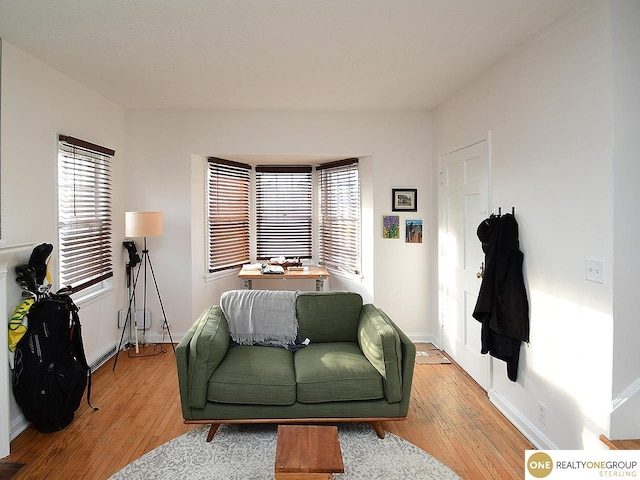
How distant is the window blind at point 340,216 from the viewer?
526 cm

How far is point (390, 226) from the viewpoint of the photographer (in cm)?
→ 496

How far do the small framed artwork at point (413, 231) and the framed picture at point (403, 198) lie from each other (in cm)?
18

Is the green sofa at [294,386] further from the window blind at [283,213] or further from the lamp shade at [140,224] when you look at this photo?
the window blind at [283,213]

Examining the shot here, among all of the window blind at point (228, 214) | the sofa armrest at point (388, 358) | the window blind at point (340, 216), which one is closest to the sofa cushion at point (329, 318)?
the sofa armrest at point (388, 358)

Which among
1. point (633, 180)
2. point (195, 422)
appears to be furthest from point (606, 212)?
point (195, 422)

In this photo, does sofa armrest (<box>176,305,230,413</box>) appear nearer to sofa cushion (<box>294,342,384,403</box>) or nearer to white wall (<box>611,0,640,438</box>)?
sofa cushion (<box>294,342,384,403</box>)

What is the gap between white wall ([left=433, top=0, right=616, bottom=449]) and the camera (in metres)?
2.27

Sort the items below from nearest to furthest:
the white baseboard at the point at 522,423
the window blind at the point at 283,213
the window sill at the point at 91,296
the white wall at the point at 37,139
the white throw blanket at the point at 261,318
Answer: the white baseboard at the point at 522,423, the white wall at the point at 37,139, the white throw blanket at the point at 261,318, the window sill at the point at 91,296, the window blind at the point at 283,213

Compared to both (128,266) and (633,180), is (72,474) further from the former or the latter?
(633,180)

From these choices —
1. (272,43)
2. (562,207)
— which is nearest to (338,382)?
(562,207)

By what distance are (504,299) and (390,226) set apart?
6.77 feet

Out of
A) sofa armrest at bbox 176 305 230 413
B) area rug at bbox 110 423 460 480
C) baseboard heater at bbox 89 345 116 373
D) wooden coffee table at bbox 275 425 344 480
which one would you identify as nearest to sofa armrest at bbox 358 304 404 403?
area rug at bbox 110 423 460 480

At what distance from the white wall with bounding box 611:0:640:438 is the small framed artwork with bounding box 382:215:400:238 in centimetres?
285

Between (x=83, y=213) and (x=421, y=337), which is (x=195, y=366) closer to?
(x=83, y=213)
